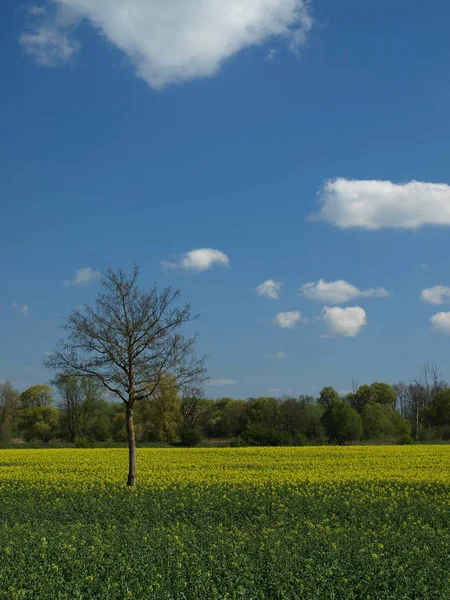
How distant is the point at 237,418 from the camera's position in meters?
88.4

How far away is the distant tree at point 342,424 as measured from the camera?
208 ft

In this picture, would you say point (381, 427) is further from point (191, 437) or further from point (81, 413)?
point (81, 413)

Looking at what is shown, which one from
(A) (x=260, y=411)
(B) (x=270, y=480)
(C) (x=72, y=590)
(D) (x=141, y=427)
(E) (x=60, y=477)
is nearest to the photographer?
(C) (x=72, y=590)

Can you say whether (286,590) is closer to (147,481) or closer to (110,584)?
(110,584)

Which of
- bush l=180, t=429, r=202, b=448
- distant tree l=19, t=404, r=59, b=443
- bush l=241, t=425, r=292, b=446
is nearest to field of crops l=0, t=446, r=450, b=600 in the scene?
bush l=241, t=425, r=292, b=446

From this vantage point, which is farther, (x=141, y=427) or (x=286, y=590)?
(x=141, y=427)

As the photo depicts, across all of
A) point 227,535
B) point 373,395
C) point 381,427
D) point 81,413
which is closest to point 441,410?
point 381,427

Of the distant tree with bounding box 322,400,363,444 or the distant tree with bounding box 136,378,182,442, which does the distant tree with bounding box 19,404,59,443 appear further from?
the distant tree with bounding box 322,400,363,444

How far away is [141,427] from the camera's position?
234ft

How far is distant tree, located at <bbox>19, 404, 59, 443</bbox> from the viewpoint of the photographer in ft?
262

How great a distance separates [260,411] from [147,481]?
62.2 meters

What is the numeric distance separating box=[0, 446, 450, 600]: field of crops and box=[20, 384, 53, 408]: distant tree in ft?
204


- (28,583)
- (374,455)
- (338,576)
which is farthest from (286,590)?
(374,455)

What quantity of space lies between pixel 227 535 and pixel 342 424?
51.6m
